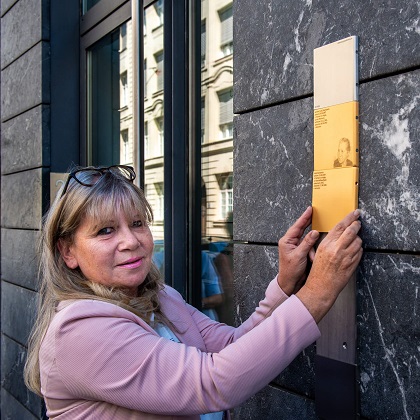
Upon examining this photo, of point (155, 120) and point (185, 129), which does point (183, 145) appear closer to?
point (185, 129)

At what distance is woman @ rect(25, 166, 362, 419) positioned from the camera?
5.99 ft

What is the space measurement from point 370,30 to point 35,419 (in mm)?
4077

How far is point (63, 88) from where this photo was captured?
4.93m

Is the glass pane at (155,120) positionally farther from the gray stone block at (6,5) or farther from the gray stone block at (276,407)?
the gray stone block at (6,5)

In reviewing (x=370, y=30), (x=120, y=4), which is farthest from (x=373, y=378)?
(x=120, y=4)

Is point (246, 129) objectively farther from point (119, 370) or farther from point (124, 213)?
point (119, 370)

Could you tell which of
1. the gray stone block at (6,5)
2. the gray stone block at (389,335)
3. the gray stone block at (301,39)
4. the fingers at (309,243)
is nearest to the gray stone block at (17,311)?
the gray stone block at (6,5)

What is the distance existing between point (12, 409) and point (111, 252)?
153 inches

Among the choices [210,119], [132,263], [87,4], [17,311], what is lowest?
[17,311]

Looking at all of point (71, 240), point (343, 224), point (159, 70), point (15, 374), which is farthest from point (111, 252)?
point (15, 374)

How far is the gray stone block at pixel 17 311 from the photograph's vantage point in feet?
16.1

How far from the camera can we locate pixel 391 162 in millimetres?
1987

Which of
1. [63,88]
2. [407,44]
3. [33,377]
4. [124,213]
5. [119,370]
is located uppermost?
[63,88]

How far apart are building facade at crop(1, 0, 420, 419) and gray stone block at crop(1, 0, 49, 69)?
25 mm
